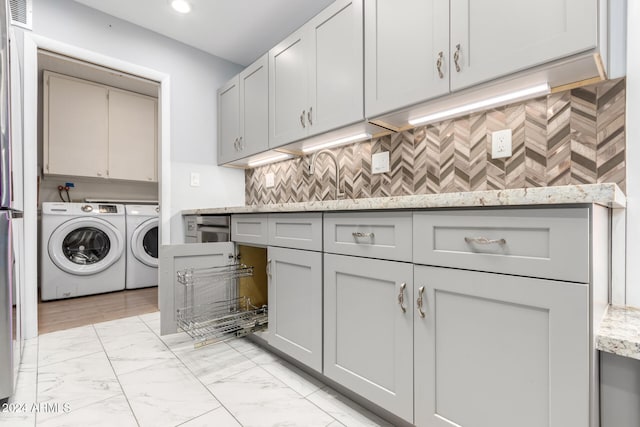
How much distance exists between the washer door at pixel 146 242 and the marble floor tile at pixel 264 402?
270cm

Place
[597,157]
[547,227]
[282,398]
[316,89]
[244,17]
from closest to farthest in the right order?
1. [547,227]
2. [597,157]
3. [282,398]
4. [316,89]
5. [244,17]

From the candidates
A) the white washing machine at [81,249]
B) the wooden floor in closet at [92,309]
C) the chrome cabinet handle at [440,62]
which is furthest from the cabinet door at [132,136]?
the chrome cabinet handle at [440,62]

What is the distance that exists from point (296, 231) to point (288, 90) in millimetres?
1088

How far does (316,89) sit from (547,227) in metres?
1.52

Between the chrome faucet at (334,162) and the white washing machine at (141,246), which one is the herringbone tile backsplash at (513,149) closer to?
the chrome faucet at (334,162)

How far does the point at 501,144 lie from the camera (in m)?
1.47

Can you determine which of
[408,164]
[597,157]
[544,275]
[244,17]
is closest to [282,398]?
[544,275]

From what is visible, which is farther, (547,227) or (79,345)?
(79,345)

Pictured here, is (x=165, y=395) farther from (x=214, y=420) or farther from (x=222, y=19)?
(x=222, y=19)

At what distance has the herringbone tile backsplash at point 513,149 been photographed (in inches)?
47.4

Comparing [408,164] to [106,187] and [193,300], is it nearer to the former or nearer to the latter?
[193,300]

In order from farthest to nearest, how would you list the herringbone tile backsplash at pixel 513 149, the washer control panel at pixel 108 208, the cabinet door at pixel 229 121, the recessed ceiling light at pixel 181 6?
the washer control panel at pixel 108 208
the cabinet door at pixel 229 121
the recessed ceiling light at pixel 181 6
the herringbone tile backsplash at pixel 513 149

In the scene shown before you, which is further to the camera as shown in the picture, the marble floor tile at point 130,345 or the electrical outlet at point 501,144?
the marble floor tile at point 130,345

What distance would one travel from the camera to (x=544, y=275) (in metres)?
0.81
